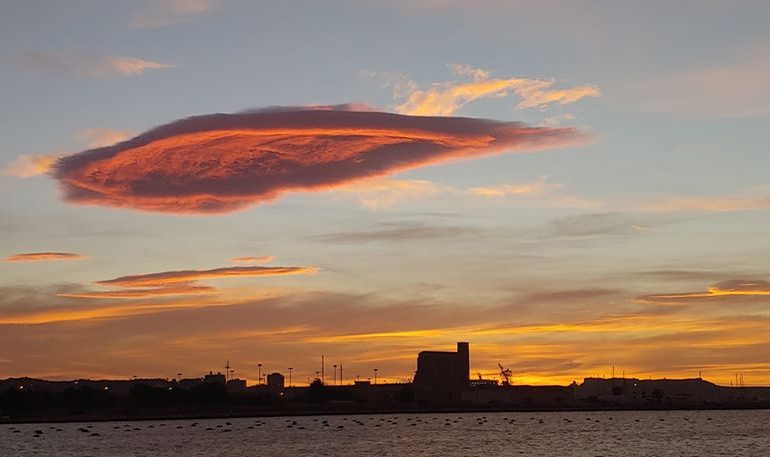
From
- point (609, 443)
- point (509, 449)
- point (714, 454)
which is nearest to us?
point (714, 454)

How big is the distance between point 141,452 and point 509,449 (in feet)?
201

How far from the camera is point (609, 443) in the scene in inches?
7456

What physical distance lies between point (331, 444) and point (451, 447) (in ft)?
83.9

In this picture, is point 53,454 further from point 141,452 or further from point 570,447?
point 570,447

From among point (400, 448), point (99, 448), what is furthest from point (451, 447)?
point (99, 448)

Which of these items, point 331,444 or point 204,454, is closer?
point 204,454

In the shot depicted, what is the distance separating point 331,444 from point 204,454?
31144 mm

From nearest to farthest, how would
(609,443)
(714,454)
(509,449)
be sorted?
(714,454)
(509,449)
(609,443)

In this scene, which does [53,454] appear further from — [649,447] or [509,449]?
[649,447]

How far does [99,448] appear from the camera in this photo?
625 ft

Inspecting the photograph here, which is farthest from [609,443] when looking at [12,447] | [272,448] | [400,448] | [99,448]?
[12,447]

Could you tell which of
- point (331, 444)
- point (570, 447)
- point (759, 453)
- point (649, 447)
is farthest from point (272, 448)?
point (759, 453)

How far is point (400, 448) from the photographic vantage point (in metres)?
176

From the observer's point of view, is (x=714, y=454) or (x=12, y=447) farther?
(x=12, y=447)
